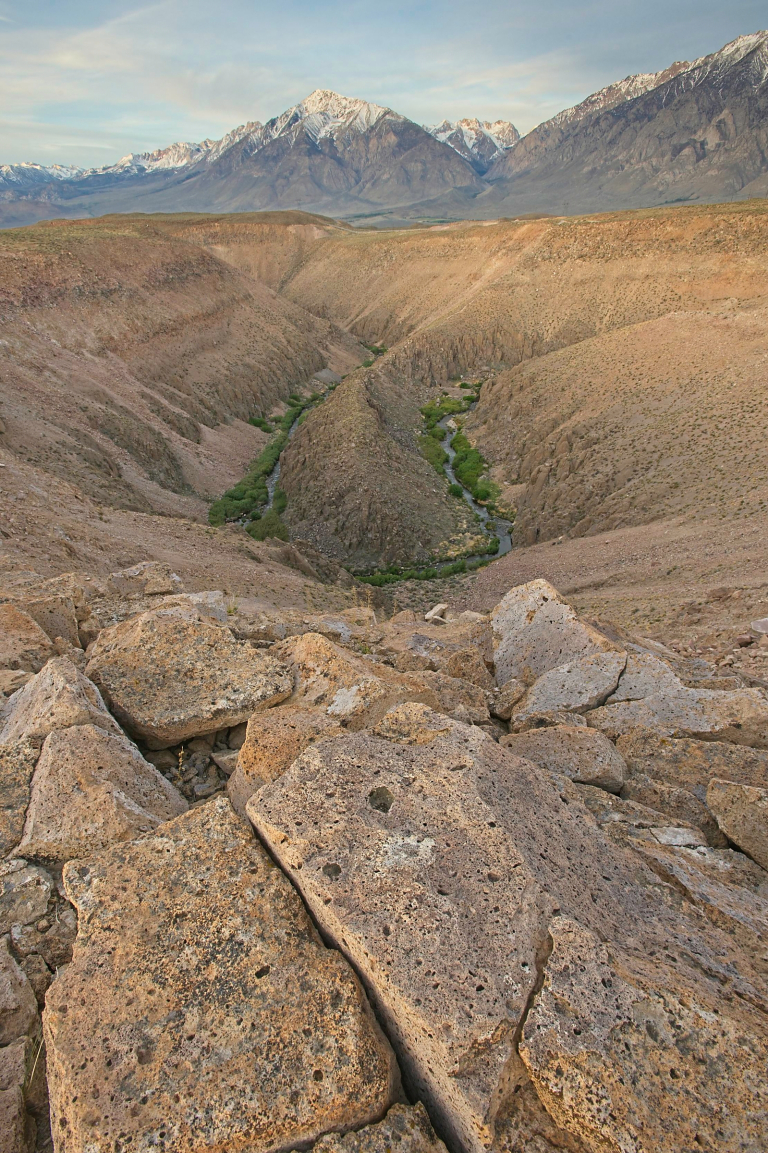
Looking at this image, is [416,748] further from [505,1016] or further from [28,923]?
[28,923]

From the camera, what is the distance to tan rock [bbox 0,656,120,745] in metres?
6.07

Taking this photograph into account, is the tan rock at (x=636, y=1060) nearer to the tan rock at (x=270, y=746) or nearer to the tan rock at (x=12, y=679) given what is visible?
the tan rock at (x=270, y=746)

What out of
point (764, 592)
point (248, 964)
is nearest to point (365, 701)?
point (248, 964)

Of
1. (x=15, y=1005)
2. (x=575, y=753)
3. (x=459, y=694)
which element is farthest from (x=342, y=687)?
(x=15, y=1005)

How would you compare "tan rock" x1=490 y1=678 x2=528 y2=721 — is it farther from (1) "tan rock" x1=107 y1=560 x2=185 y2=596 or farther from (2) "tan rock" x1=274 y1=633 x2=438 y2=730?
(1) "tan rock" x1=107 y1=560 x2=185 y2=596

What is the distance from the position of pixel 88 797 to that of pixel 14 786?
85cm

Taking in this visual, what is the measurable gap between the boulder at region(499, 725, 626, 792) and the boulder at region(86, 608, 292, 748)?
9.87ft

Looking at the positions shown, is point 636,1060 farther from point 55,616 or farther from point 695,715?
point 55,616

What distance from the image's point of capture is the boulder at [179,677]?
7.02 m

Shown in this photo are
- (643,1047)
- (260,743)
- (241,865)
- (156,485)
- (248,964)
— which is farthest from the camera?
(156,485)

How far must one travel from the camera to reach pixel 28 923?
4.53 meters

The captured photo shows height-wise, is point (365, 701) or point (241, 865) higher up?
point (241, 865)

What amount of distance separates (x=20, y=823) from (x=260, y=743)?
2.07 meters

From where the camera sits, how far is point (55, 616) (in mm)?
9516
